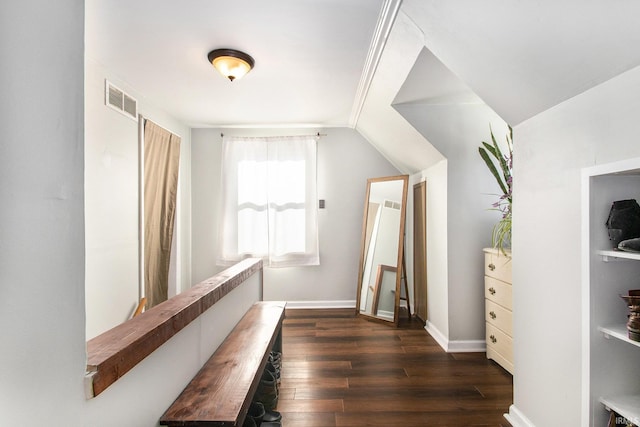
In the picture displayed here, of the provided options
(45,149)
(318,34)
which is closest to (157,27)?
(318,34)

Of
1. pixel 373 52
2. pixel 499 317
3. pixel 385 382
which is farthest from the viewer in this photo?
Answer: pixel 499 317

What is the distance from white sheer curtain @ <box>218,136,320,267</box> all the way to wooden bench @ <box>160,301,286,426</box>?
234cm

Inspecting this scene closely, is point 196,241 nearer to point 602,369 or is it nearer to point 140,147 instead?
point 140,147

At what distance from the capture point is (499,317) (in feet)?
9.67

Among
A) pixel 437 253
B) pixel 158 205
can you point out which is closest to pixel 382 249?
pixel 437 253

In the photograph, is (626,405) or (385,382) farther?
(385,382)

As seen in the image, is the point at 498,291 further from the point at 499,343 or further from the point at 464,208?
the point at 464,208

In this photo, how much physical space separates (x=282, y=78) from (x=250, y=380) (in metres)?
2.42

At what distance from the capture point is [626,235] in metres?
1.42

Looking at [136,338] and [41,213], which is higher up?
[41,213]

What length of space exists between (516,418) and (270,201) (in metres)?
3.38

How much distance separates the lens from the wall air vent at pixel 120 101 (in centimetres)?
298

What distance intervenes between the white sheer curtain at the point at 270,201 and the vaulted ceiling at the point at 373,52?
2.34ft

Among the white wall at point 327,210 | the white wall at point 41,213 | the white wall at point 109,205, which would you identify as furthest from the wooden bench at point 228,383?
the white wall at point 327,210
